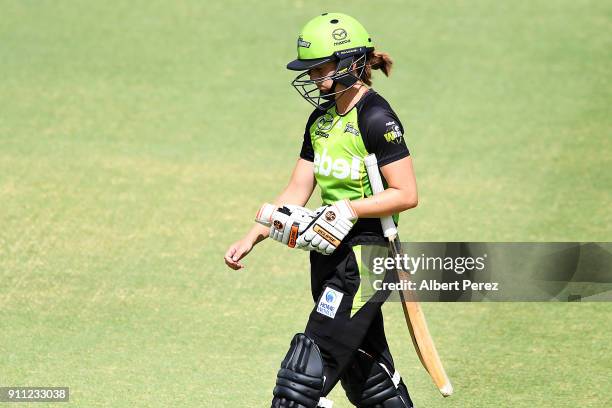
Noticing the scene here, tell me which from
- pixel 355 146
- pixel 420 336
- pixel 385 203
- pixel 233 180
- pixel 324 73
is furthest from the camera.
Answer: pixel 233 180

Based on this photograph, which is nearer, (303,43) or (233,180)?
(303,43)

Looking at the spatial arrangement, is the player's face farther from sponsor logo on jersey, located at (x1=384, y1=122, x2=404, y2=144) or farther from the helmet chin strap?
sponsor logo on jersey, located at (x1=384, y1=122, x2=404, y2=144)

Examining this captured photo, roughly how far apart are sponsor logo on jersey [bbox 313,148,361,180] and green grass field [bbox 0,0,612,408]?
187cm

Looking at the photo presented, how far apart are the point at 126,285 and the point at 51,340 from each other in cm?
114

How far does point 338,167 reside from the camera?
568 centimetres

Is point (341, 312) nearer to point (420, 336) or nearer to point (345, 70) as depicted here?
point (420, 336)

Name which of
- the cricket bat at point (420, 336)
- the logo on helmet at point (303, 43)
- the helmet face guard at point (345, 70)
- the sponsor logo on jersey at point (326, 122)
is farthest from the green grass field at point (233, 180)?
the logo on helmet at point (303, 43)

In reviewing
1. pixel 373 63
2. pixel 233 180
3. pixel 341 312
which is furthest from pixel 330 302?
pixel 233 180

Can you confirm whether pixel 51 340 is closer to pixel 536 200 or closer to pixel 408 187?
pixel 408 187

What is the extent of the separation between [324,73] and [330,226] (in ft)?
2.63

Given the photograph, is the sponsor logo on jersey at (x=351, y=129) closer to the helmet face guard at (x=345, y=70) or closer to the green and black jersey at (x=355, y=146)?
the green and black jersey at (x=355, y=146)

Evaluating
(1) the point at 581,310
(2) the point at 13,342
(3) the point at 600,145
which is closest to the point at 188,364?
(2) the point at 13,342

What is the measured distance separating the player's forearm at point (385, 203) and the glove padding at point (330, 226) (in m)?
0.05

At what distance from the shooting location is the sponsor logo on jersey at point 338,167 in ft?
18.5
